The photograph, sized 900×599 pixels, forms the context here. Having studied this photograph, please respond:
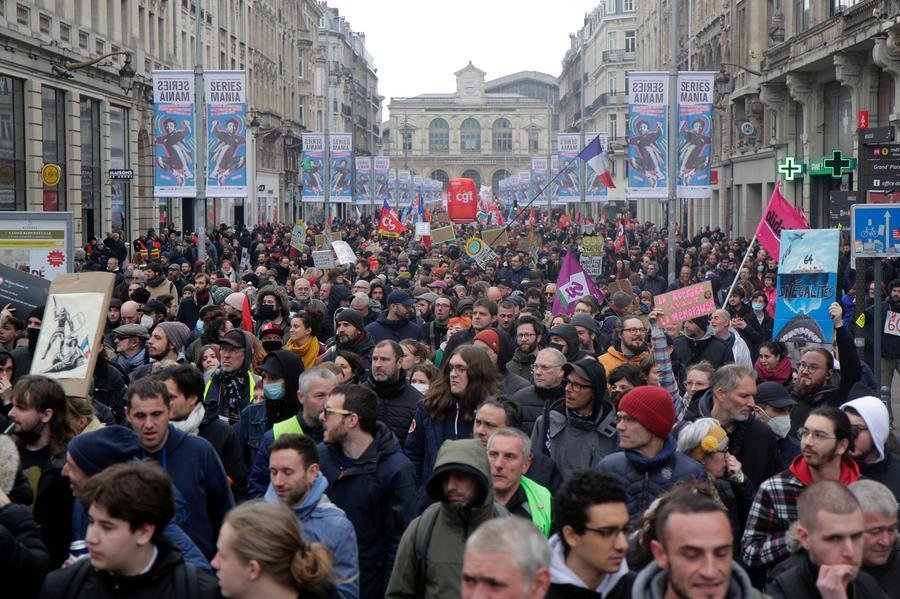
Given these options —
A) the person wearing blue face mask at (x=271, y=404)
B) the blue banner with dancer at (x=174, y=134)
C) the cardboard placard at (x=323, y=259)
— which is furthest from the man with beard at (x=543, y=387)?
the blue banner with dancer at (x=174, y=134)

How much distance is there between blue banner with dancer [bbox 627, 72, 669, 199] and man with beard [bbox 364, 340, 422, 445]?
52.7ft

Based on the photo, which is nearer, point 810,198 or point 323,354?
point 323,354

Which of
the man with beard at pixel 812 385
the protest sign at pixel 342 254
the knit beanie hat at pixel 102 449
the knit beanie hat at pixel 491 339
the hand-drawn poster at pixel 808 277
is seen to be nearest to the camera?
the knit beanie hat at pixel 102 449

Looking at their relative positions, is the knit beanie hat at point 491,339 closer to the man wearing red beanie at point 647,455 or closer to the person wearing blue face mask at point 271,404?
the person wearing blue face mask at point 271,404

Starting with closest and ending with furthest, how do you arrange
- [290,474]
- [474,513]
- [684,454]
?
1. [474,513]
2. [290,474]
3. [684,454]

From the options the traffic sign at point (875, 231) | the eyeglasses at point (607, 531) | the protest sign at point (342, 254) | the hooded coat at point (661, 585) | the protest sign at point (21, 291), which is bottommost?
the hooded coat at point (661, 585)

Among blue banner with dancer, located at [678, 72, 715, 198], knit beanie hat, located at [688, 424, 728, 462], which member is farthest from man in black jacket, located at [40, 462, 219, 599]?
blue banner with dancer, located at [678, 72, 715, 198]

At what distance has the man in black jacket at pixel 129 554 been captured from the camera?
4.06m

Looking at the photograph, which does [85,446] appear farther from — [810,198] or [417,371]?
[810,198]

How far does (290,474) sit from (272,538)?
3.93ft

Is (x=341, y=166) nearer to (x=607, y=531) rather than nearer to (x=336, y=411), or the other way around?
(x=336, y=411)

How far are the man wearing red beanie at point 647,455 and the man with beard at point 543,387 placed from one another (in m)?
1.98

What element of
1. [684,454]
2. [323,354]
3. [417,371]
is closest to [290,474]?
[684,454]

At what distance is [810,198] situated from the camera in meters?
35.2
